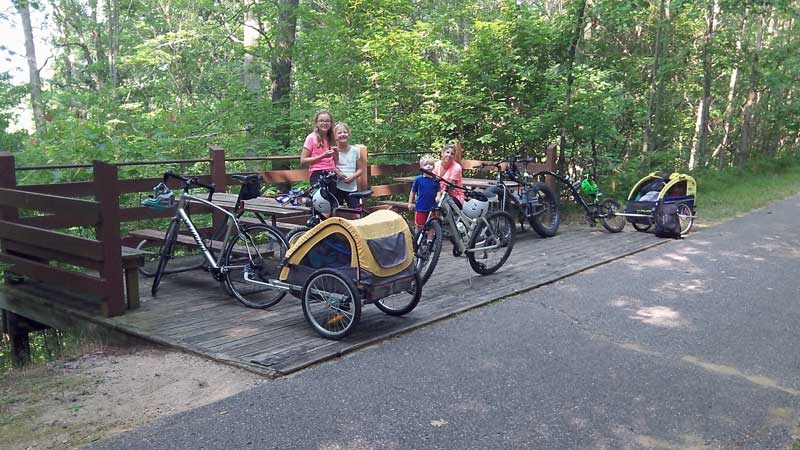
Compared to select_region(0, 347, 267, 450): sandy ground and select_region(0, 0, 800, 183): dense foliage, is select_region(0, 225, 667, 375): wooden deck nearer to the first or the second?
select_region(0, 347, 267, 450): sandy ground

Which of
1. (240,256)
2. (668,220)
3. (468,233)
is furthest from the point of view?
(668,220)

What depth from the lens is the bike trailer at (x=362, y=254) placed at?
5.14 m

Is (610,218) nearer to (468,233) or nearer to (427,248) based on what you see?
(468,233)

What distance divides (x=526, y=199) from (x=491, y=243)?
2699 millimetres

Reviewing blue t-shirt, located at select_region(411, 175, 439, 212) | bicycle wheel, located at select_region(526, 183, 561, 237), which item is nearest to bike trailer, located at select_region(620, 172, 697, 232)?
bicycle wheel, located at select_region(526, 183, 561, 237)

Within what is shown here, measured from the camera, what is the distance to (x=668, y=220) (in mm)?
9750

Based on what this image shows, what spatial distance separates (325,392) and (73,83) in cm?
2680

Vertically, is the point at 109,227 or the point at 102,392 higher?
the point at 109,227

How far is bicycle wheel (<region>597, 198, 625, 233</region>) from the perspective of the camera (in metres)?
10.4

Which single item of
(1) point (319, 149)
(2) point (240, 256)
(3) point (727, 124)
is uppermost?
(3) point (727, 124)

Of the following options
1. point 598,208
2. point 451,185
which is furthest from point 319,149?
point 598,208

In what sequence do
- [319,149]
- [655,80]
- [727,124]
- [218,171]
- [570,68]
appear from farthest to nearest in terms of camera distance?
[727,124] → [655,80] → [570,68] → [218,171] → [319,149]

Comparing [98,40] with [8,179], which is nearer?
[8,179]

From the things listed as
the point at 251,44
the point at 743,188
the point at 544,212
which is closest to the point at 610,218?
the point at 544,212
